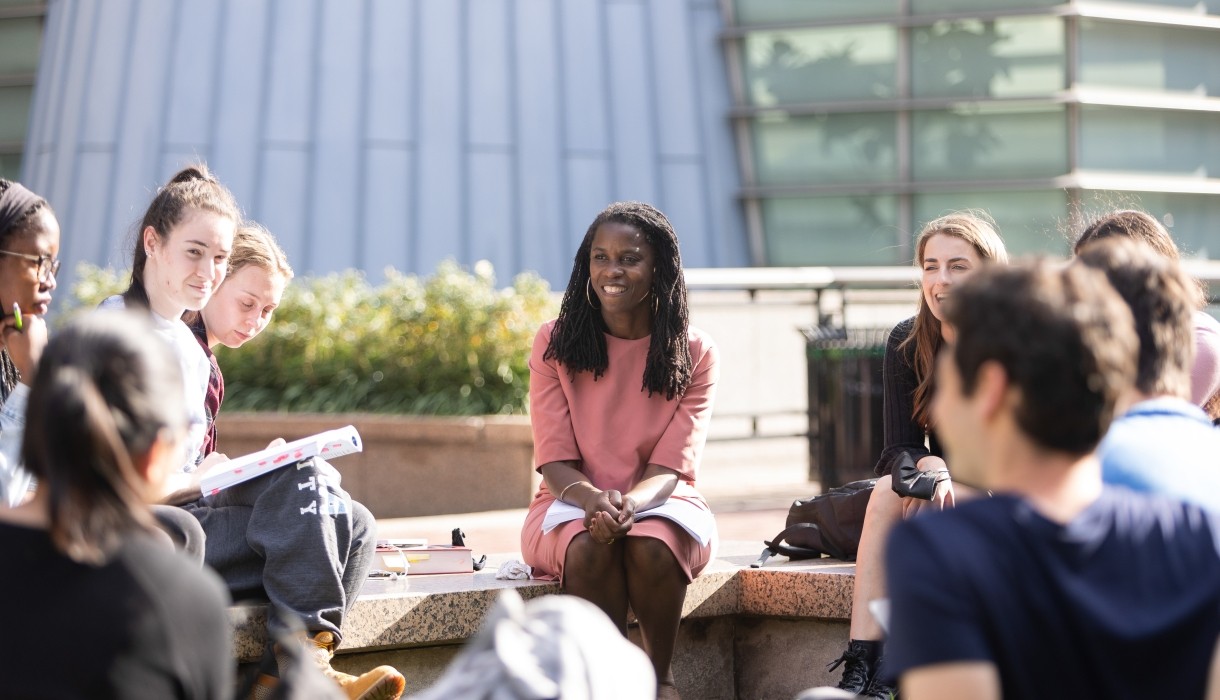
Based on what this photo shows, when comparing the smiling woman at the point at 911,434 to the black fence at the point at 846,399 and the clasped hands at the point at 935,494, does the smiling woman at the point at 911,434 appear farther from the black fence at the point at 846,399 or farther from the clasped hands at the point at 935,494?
the black fence at the point at 846,399

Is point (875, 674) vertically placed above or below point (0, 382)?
below

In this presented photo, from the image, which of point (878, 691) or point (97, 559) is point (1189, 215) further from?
point (97, 559)

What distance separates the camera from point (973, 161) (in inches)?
628

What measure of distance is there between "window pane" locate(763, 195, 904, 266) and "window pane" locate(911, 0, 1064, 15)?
217cm

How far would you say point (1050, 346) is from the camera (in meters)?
2.15

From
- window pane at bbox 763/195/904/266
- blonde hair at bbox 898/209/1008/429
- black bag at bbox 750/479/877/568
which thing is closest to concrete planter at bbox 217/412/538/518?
black bag at bbox 750/479/877/568

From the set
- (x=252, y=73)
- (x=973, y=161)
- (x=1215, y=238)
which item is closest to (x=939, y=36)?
(x=973, y=161)

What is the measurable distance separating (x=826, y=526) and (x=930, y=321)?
3.60 ft

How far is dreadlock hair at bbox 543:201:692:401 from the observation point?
202 inches

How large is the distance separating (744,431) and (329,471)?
9099 mm

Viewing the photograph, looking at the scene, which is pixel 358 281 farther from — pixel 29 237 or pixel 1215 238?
pixel 1215 238

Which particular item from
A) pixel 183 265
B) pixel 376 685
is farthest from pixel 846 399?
pixel 376 685

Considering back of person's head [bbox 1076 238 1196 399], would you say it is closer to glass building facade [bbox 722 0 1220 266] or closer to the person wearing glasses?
the person wearing glasses

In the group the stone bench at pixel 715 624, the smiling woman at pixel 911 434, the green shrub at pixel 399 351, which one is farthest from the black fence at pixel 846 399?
the smiling woman at pixel 911 434
